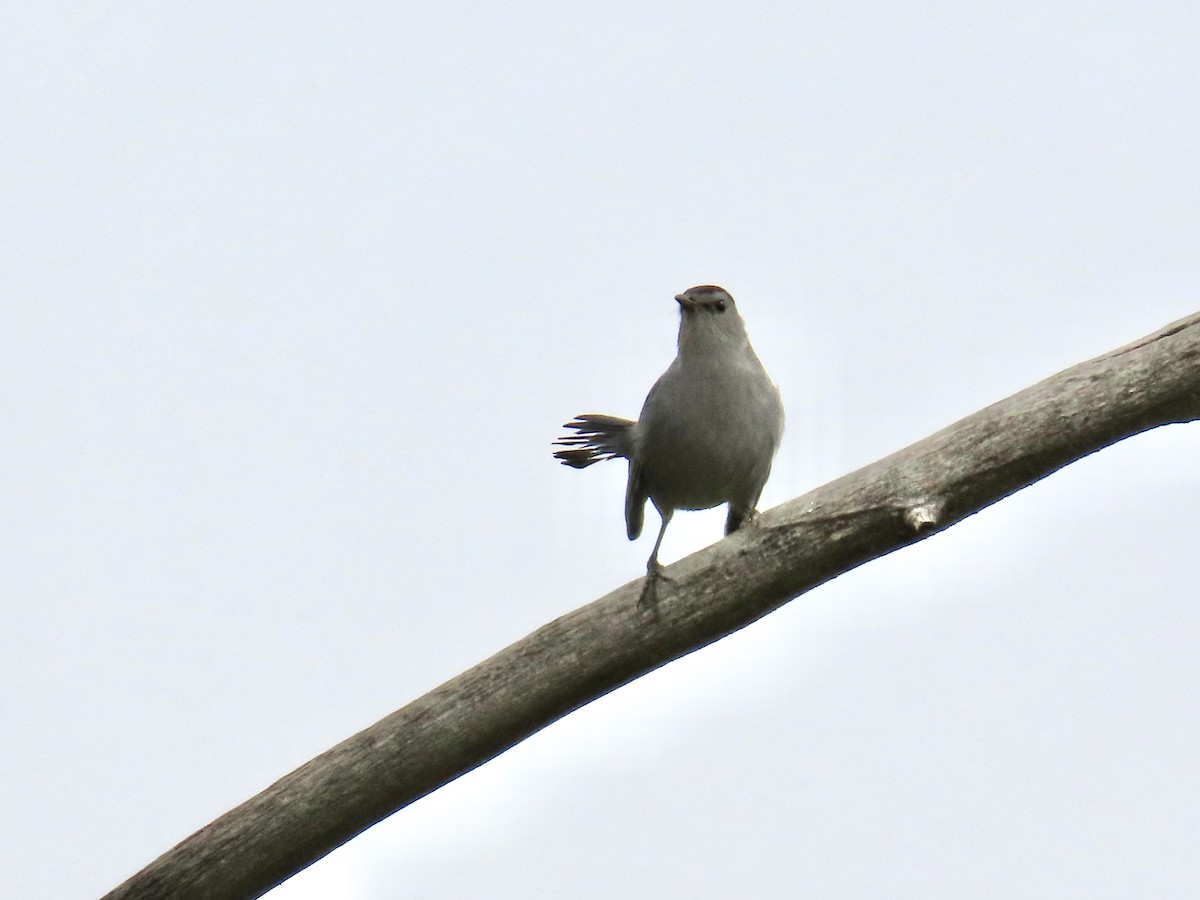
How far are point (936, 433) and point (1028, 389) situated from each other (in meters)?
0.41

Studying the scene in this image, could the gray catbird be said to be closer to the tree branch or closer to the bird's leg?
the bird's leg

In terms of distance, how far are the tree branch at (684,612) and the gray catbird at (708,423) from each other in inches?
38.8

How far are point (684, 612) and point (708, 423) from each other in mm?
1296

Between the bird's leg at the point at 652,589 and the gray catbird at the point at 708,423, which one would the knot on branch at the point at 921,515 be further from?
the gray catbird at the point at 708,423

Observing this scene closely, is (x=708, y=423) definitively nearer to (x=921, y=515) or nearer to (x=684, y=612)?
(x=684, y=612)

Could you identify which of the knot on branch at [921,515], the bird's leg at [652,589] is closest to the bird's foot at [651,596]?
the bird's leg at [652,589]

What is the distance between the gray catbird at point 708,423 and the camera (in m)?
6.16

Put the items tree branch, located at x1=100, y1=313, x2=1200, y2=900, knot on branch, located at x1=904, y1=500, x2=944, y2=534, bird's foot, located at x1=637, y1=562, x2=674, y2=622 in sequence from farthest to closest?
1. bird's foot, located at x1=637, y1=562, x2=674, y2=622
2. knot on branch, located at x1=904, y1=500, x2=944, y2=534
3. tree branch, located at x1=100, y1=313, x2=1200, y2=900

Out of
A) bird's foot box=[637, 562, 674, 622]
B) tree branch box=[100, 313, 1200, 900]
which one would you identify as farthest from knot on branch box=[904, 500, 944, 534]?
bird's foot box=[637, 562, 674, 622]

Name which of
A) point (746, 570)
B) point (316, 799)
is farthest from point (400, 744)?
point (746, 570)

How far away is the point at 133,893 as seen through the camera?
470cm

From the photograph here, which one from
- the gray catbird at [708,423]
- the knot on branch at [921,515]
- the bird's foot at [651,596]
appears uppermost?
the gray catbird at [708,423]

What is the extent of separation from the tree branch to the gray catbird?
3.23ft

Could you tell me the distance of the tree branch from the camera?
4777 millimetres
